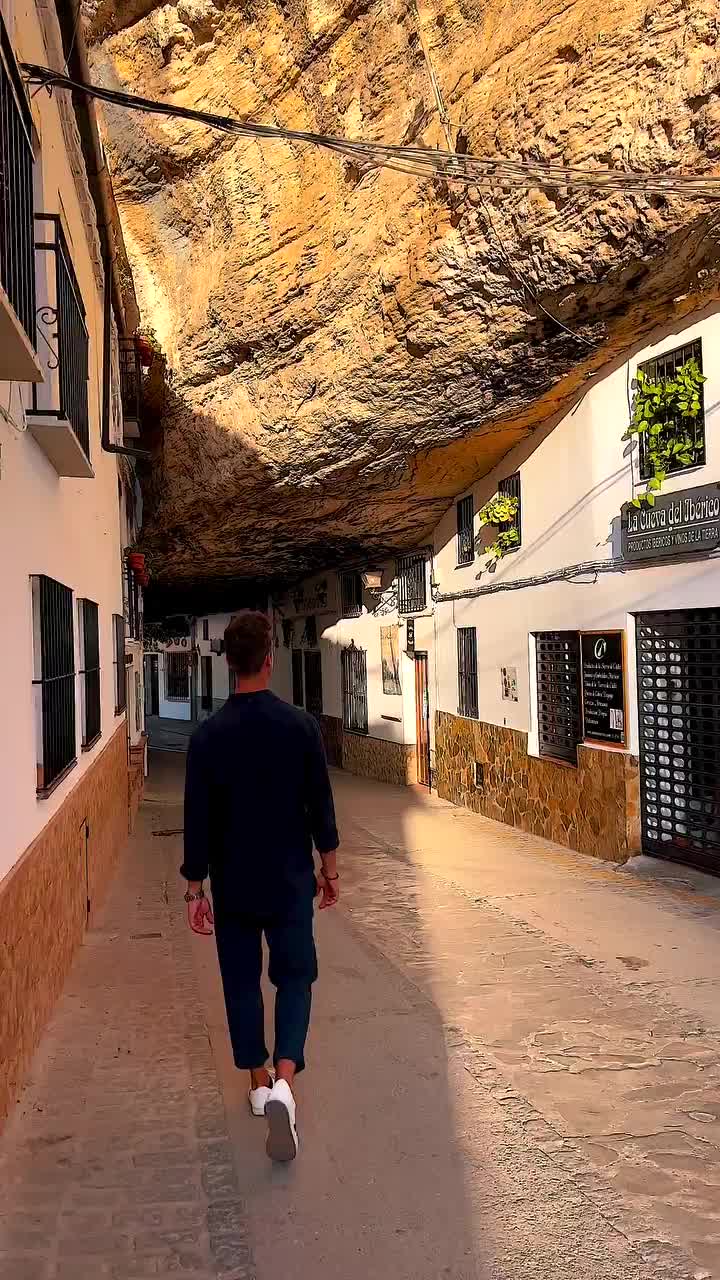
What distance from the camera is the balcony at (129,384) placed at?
1248cm

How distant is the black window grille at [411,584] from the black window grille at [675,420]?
6735mm

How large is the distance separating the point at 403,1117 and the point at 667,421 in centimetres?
657

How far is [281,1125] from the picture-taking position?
3.25 metres

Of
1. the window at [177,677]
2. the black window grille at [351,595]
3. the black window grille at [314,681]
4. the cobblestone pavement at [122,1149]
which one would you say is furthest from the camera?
the window at [177,677]

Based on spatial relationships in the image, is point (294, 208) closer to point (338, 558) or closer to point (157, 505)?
point (157, 505)

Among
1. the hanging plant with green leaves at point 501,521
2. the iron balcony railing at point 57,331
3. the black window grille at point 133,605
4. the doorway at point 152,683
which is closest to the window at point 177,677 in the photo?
the doorway at point 152,683

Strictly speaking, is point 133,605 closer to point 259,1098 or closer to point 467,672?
point 467,672

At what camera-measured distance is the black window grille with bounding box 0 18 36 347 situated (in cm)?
351

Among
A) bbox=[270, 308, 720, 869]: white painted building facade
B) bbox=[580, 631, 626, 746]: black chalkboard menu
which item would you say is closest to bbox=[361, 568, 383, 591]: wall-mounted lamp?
bbox=[270, 308, 720, 869]: white painted building facade

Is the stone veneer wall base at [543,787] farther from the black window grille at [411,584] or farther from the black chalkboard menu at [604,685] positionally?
the black window grille at [411,584]

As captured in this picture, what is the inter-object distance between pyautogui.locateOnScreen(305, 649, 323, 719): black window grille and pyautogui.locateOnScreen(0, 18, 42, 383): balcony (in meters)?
17.3

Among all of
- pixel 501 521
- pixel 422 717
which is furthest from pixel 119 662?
pixel 422 717

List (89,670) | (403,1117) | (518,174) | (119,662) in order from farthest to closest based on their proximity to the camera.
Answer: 1. (119,662)
2. (518,174)
3. (89,670)
4. (403,1117)

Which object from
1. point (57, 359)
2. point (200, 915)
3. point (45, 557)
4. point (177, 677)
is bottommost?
point (177, 677)
